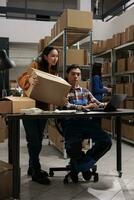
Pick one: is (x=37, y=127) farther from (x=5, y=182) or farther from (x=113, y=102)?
(x=113, y=102)

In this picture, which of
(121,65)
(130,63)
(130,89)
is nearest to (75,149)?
(130,89)

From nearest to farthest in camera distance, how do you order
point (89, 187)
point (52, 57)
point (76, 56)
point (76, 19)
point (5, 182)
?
point (5, 182)
point (89, 187)
point (52, 57)
point (76, 19)
point (76, 56)

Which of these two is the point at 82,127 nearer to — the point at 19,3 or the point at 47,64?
the point at 47,64

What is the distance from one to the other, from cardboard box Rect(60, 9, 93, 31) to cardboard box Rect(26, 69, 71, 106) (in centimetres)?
179

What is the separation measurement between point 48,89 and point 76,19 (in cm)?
194

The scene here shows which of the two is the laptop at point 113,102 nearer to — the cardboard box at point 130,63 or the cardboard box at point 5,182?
the cardboard box at point 5,182

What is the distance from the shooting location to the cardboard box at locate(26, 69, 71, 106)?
9.12ft

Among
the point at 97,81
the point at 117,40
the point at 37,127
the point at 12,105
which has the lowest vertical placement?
the point at 37,127

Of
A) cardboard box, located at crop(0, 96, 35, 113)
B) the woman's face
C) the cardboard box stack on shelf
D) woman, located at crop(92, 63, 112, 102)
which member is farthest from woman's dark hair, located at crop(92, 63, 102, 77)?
cardboard box, located at crop(0, 96, 35, 113)

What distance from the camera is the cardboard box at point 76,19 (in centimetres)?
441

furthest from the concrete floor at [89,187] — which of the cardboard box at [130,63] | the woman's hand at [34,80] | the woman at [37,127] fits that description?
the cardboard box at [130,63]

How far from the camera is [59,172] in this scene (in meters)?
3.58

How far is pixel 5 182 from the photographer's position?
2.65 metres

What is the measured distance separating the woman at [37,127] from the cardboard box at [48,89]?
0.38ft
